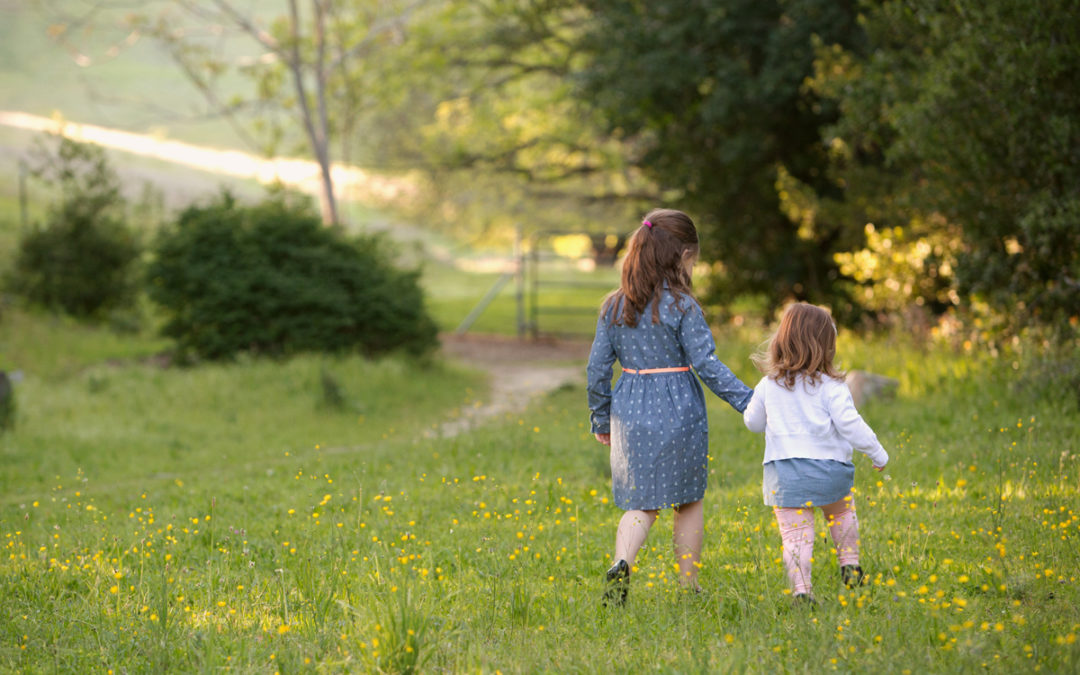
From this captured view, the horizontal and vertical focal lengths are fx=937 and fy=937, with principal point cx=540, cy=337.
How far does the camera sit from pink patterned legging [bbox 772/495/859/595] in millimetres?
3986

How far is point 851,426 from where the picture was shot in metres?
3.93

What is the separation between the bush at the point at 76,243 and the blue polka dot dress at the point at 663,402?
15.7 m

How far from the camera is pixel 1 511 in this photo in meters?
6.38

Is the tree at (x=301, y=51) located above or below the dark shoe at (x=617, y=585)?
above

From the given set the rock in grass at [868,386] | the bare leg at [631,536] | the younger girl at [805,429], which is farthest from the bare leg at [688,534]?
the rock in grass at [868,386]

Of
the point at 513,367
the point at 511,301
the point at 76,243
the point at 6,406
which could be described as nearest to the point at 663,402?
the point at 6,406

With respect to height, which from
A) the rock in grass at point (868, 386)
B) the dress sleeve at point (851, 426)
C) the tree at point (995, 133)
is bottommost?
the rock in grass at point (868, 386)

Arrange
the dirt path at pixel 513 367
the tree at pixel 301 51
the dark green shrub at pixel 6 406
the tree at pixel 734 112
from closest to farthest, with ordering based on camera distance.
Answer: the dark green shrub at pixel 6 406 → the dirt path at pixel 513 367 → the tree at pixel 734 112 → the tree at pixel 301 51

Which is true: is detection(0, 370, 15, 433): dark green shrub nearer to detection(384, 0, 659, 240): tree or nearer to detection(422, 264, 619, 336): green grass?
detection(422, 264, 619, 336): green grass

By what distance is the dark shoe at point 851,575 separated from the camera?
4.05 m

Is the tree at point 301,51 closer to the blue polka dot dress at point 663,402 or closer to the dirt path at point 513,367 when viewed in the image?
the dirt path at point 513,367

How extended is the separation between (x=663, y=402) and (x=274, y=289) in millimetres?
10826

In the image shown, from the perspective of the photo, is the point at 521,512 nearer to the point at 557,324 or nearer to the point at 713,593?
the point at 713,593

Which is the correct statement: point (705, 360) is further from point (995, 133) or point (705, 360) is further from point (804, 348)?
point (995, 133)
